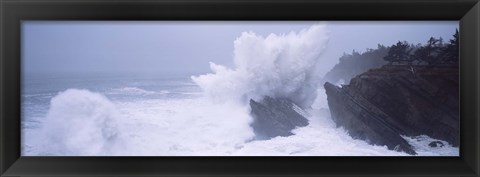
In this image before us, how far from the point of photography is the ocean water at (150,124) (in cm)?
169

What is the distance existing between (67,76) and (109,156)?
40cm

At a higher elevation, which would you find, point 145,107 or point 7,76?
point 7,76

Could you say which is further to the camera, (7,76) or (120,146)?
(120,146)

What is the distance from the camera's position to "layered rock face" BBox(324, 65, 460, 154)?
172 centimetres

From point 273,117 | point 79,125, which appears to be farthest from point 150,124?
point 273,117

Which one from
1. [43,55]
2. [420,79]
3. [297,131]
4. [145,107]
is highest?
[43,55]

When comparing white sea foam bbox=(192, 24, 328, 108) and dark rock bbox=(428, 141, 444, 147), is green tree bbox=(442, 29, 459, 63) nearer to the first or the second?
dark rock bbox=(428, 141, 444, 147)

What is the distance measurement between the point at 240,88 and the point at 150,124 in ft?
1.43

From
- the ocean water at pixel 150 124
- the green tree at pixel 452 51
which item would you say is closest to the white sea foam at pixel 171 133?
the ocean water at pixel 150 124

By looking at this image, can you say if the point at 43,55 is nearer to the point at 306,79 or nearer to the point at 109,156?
the point at 109,156

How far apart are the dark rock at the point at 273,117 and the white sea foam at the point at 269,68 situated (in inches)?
1.6

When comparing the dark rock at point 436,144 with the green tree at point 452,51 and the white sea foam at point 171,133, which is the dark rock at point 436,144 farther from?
the green tree at point 452,51

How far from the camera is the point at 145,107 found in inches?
67.6

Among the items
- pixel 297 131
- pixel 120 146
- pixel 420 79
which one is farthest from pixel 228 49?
pixel 420 79
